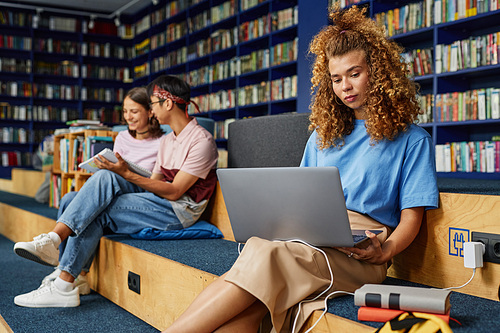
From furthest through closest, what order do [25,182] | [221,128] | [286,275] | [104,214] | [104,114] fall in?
[104,114] → [221,128] → [25,182] → [104,214] → [286,275]

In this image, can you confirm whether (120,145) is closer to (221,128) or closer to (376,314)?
(376,314)

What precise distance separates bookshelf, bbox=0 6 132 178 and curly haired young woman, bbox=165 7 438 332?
22.0 feet

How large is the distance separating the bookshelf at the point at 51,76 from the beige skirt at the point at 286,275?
6.89 meters

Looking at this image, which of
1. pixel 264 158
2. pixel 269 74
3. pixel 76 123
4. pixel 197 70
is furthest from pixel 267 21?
pixel 264 158

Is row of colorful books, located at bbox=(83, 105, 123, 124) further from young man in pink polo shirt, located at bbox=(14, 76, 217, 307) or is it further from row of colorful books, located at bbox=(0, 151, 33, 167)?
young man in pink polo shirt, located at bbox=(14, 76, 217, 307)

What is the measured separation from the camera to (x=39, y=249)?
198 cm

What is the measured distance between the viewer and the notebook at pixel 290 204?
118cm

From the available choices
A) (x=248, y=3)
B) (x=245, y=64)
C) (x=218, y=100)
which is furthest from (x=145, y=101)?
(x=218, y=100)

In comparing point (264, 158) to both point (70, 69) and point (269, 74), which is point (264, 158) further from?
point (70, 69)

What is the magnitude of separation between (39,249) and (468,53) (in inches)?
114

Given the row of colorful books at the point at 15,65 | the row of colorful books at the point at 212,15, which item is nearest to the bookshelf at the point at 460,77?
the row of colorful books at the point at 212,15

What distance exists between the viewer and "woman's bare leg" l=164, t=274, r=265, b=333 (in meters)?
1.17

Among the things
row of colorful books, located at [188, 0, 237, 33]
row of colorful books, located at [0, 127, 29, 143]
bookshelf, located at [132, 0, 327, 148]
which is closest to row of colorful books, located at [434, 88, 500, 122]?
bookshelf, located at [132, 0, 327, 148]

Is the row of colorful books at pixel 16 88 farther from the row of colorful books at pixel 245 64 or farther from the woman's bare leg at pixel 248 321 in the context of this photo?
the woman's bare leg at pixel 248 321
